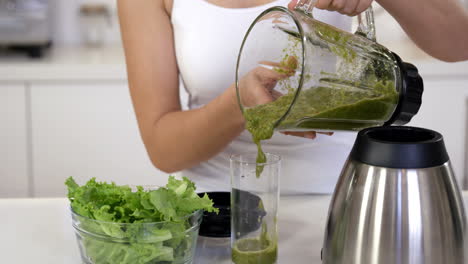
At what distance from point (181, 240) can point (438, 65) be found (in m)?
1.67

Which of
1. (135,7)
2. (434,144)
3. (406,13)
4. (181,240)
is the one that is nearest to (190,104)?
(135,7)

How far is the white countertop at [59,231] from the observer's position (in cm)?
90

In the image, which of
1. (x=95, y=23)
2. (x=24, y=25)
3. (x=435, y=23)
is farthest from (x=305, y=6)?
(x=95, y=23)

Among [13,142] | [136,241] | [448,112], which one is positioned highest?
[136,241]

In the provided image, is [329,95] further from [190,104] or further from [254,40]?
[190,104]

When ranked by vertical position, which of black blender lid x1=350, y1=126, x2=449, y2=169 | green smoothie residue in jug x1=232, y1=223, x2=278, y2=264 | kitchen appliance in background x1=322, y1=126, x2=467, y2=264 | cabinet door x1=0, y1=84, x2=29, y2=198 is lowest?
cabinet door x1=0, y1=84, x2=29, y2=198

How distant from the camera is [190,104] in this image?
1.38 meters

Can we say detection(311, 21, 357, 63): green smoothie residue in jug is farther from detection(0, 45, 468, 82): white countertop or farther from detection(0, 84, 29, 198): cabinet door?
detection(0, 84, 29, 198): cabinet door

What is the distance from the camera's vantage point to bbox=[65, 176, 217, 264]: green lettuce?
2.53 ft

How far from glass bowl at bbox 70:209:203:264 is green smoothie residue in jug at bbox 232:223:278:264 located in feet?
0.21

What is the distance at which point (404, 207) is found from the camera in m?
0.70

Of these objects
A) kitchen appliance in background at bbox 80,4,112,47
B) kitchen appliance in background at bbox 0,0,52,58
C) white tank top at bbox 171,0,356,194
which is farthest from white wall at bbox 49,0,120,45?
white tank top at bbox 171,0,356,194

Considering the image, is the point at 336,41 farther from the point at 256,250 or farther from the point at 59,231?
the point at 59,231

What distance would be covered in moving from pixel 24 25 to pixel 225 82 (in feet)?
4.58
